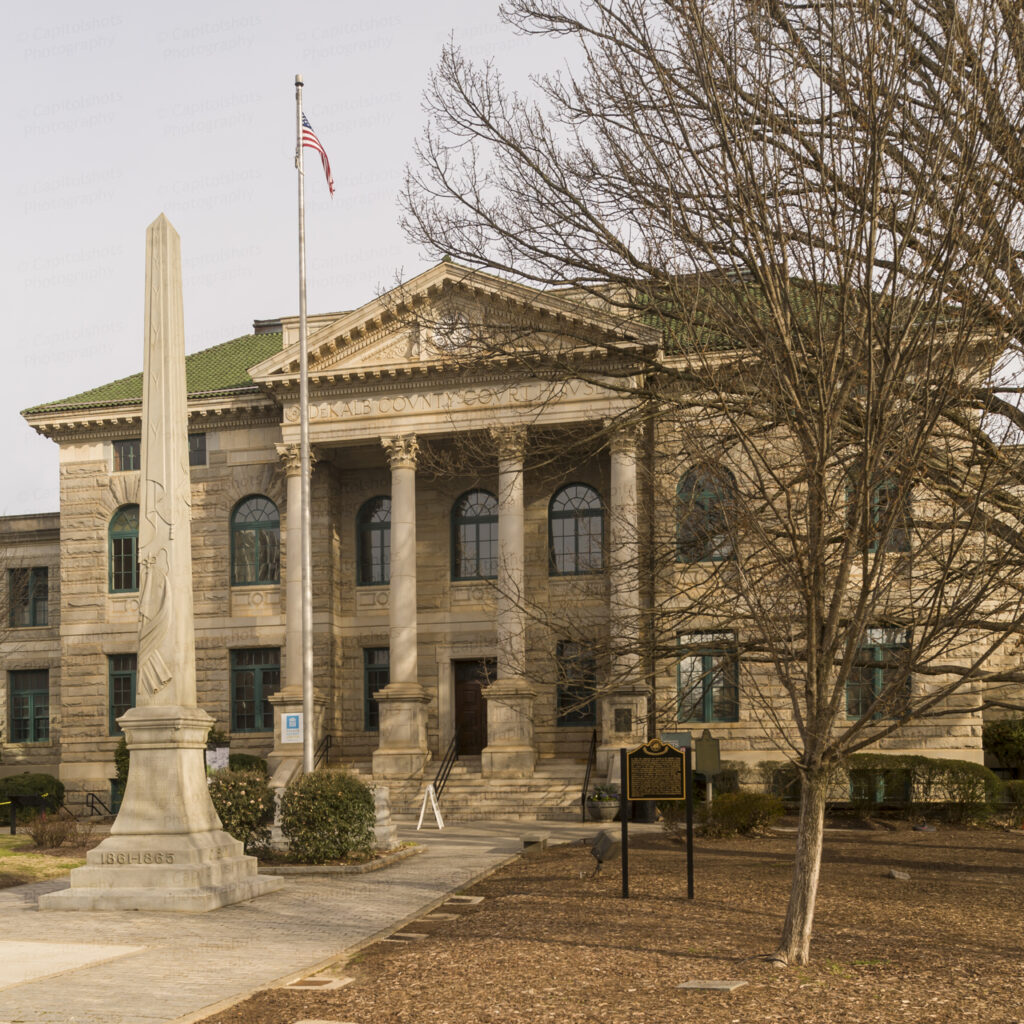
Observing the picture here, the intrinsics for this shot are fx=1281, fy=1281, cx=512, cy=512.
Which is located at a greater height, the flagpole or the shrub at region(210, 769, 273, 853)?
the flagpole

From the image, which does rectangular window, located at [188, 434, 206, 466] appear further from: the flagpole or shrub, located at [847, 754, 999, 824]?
shrub, located at [847, 754, 999, 824]

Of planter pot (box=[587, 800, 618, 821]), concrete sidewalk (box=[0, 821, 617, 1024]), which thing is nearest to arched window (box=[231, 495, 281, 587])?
planter pot (box=[587, 800, 618, 821])

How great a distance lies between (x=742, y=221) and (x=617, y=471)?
74.8 feet

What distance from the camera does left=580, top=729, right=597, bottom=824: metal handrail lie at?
96.5ft

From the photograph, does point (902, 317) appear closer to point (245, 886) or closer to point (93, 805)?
point (245, 886)

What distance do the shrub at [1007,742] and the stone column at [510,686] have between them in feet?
39.5

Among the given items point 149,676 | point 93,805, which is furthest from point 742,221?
point 93,805

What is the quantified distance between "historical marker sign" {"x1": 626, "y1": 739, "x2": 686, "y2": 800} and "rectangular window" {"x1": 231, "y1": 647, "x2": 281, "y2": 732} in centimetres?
2446

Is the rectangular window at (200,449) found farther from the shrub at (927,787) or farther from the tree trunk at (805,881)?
the tree trunk at (805,881)

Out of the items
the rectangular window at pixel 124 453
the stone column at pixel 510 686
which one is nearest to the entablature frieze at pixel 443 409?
the stone column at pixel 510 686

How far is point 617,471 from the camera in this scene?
109ft

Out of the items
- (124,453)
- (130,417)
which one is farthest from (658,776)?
(124,453)

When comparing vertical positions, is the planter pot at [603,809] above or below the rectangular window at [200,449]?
below

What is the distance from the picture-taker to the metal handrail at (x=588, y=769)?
2941 centimetres
